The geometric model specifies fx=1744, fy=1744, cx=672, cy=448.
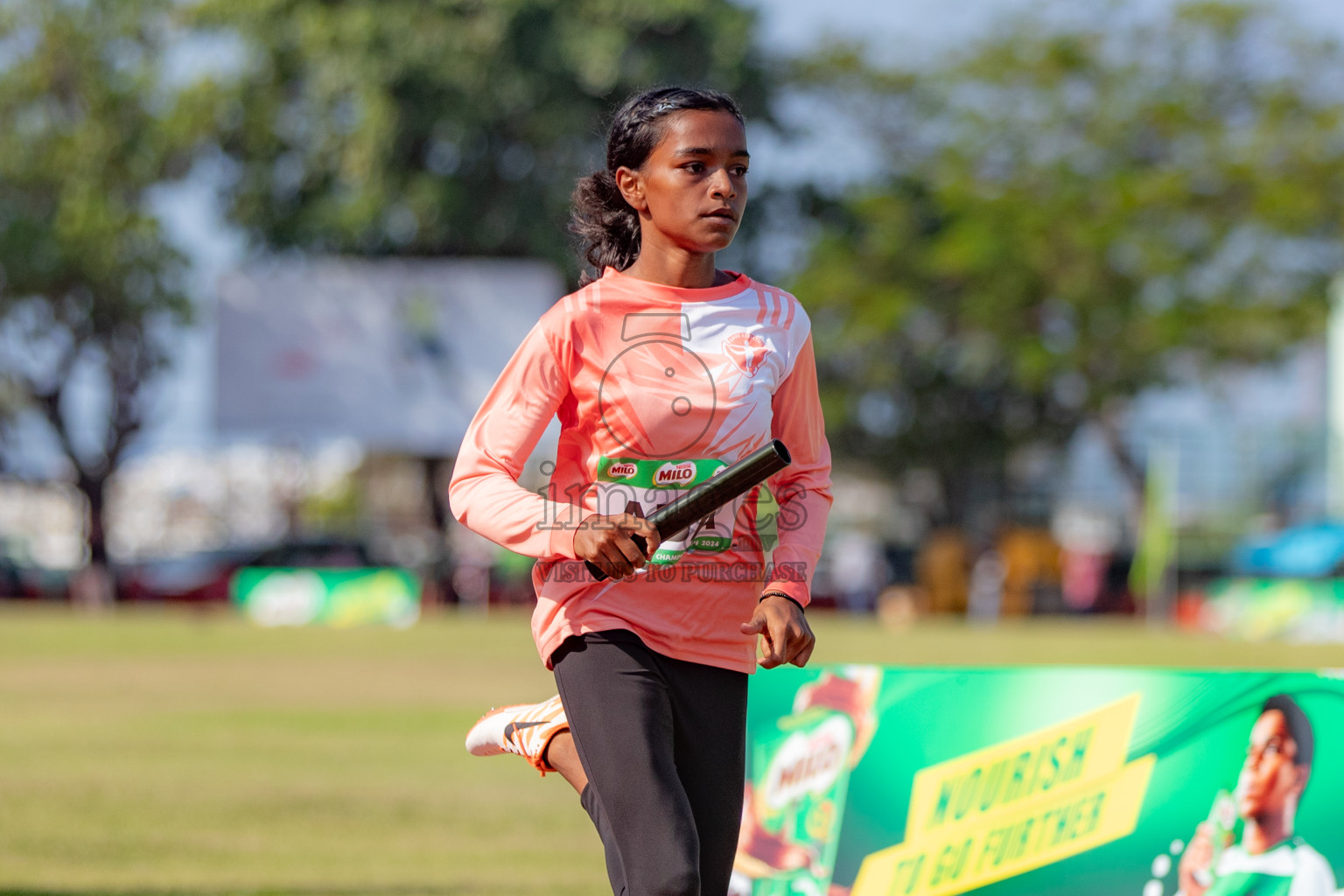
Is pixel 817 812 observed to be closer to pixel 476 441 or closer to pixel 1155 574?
pixel 476 441

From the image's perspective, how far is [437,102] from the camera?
103ft

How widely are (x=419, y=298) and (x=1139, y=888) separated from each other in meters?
28.7

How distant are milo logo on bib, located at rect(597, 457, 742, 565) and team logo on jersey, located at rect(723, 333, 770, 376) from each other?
20 cm

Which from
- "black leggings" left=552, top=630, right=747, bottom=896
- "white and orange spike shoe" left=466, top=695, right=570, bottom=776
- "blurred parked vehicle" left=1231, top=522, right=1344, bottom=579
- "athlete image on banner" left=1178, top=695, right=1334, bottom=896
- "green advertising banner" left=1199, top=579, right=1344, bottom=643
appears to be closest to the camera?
"black leggings" left=552, top=630, right=747, bottom=896

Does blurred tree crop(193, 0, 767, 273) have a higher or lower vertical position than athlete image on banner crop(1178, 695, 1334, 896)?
higher

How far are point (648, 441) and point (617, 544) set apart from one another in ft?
1.37

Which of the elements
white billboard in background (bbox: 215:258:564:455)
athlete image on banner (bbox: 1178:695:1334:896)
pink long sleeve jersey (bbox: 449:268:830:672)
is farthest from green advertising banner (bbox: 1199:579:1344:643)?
pink long sleeve jersey (bbox: 449:268:830:672)

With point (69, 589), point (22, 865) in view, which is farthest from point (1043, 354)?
point (22, 865)

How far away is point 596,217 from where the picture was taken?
12.0 ft

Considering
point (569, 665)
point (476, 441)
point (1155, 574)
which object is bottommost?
point (1155, 574)

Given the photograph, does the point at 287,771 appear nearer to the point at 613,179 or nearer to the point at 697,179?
the point at 613,179

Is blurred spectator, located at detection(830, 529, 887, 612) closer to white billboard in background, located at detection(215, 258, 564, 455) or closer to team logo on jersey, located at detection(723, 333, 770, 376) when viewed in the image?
white billboard in background, located at detection(215, 258, 564, 455)

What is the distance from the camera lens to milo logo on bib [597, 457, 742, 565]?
10.8ft

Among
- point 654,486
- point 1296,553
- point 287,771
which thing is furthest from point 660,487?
point 1296,553
